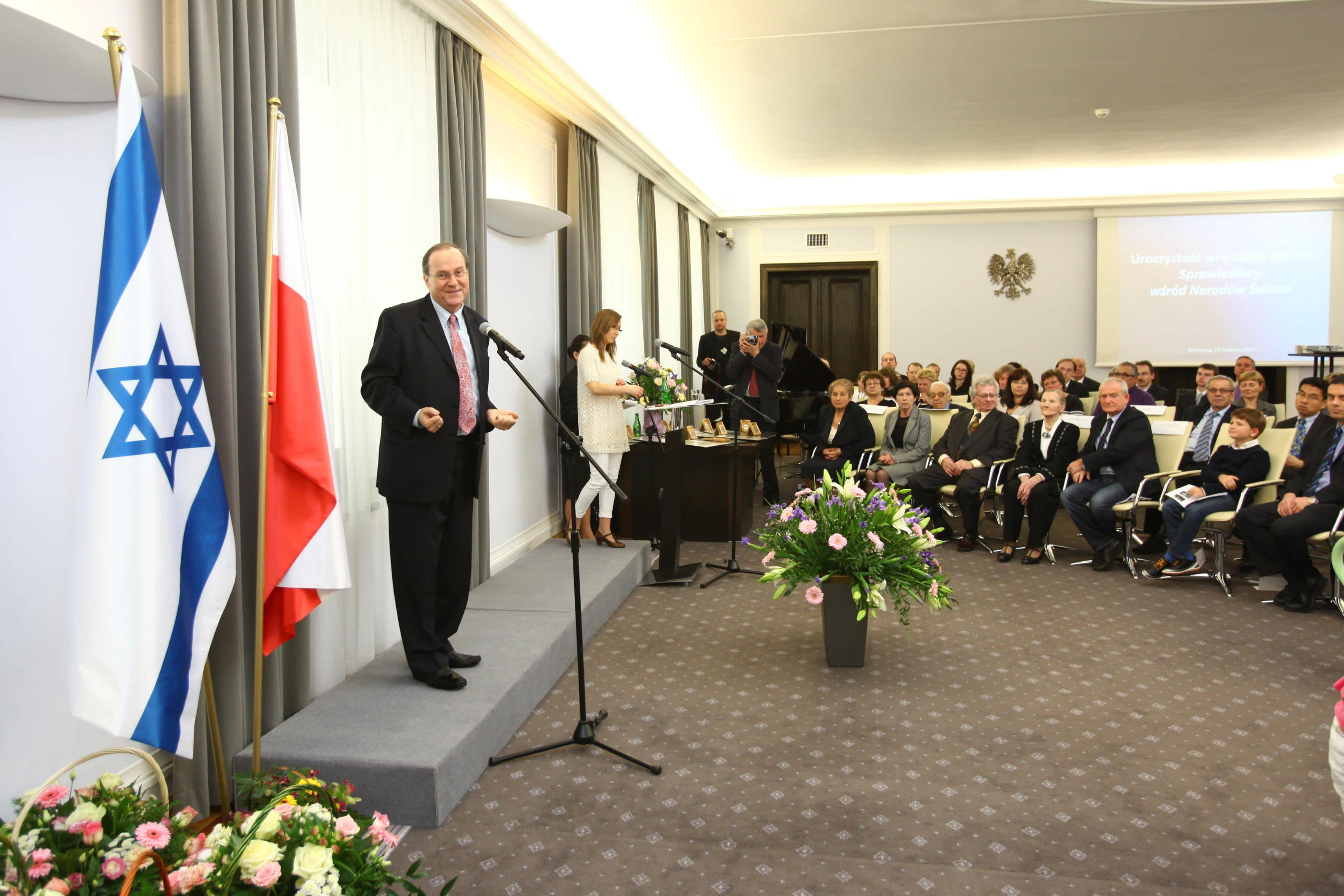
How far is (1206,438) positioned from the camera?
6.81 m

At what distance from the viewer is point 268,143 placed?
10.5 feet

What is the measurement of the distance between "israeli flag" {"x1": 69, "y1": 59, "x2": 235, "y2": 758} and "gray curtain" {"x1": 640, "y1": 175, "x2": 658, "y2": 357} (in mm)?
6904

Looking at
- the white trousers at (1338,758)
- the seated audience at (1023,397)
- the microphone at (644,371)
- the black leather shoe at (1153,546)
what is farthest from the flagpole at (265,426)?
the seated audience at (1023,397)

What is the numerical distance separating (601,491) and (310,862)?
176 inches

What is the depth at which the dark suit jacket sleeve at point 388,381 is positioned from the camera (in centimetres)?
328

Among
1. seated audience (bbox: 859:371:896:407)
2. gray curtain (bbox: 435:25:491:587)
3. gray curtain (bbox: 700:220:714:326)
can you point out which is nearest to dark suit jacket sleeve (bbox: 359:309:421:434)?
gray curtain (bbox: 435:25:491:587)

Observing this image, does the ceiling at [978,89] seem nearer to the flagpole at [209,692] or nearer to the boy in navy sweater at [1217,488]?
the boy in navy sweater at [1217,488]

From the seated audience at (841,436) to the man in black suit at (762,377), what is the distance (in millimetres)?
749

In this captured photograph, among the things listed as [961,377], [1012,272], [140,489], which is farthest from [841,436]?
[1012,272]

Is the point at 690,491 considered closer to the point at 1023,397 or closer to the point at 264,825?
the point at 1023,397

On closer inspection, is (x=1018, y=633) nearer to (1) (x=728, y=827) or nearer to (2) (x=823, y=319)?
(1) (x=728, y=827)

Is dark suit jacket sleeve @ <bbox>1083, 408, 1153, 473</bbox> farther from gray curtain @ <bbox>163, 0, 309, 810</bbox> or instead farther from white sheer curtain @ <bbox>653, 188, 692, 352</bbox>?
gray curtain @ <bbox>163, 0, 309, 810</bbox>

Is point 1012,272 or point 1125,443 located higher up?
point 1012,272

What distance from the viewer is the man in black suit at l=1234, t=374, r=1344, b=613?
17.0 ft
